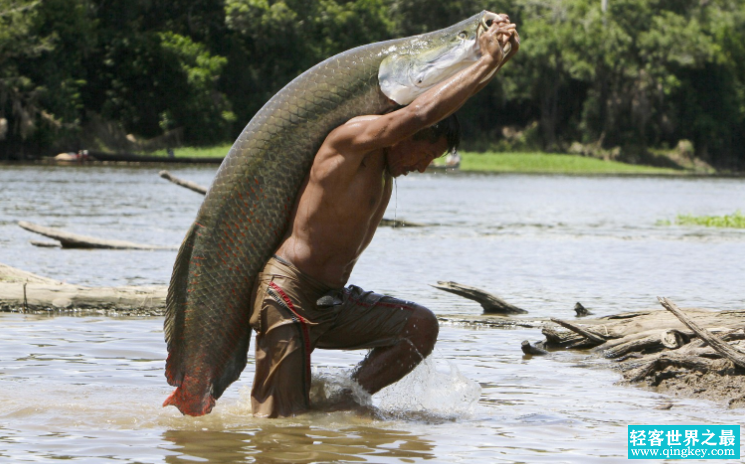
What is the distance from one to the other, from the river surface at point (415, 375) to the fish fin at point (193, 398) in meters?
0.09

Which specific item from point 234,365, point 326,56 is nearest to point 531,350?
point 234,365

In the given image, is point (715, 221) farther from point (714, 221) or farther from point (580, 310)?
point (580, 310)

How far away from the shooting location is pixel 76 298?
835 cm

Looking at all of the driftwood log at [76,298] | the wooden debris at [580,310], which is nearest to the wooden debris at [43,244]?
the driftwood log at [76,298]

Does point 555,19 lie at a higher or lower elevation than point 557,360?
higher

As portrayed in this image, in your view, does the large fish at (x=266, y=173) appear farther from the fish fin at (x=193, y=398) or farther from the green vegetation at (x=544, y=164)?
the green vegetation at (x=544, y=164)

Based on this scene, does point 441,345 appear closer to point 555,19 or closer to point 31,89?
point 31,89

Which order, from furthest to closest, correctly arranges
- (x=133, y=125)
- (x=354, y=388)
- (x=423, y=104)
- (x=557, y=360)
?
1. (x=133, y=125)
2. (x=557, y=360)
3. (x=354, y=388)
4. (x=423, y=104)

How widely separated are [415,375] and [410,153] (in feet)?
A: 4.24

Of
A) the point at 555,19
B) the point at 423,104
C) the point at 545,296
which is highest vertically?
the point at 555,19

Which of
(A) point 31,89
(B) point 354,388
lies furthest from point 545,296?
(A) point 31,89

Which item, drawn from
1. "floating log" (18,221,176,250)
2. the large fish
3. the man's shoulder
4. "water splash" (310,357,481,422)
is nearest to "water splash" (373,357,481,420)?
"water splash" (310,357,481,422)

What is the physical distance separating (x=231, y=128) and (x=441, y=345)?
4799 centimetres

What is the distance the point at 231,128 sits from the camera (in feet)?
181
